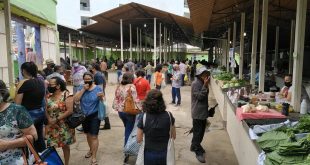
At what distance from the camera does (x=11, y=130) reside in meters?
3.01

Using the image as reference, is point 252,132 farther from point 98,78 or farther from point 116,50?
point 116,50

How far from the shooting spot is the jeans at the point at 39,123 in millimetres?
4566

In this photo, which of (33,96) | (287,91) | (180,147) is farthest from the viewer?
(287,91)

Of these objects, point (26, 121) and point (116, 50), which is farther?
point (116, 50)

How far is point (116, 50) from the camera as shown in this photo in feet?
163

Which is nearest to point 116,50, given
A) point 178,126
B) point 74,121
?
point 178,126

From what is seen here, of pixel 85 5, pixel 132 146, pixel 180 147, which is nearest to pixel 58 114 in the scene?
pixel 132 146

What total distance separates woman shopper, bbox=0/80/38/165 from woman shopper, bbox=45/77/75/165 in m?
1.72

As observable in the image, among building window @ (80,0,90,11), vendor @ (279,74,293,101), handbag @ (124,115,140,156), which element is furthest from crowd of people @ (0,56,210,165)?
building window @ (80,0,90,11)

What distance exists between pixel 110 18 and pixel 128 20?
6.06ft

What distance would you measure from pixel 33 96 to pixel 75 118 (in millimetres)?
721

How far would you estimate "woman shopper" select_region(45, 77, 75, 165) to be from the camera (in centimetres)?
481

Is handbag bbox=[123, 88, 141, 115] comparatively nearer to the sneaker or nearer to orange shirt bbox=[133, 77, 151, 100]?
orange shirt bbox=[133, 77, 151, 100]

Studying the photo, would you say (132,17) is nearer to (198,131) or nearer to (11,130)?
(198,131)
